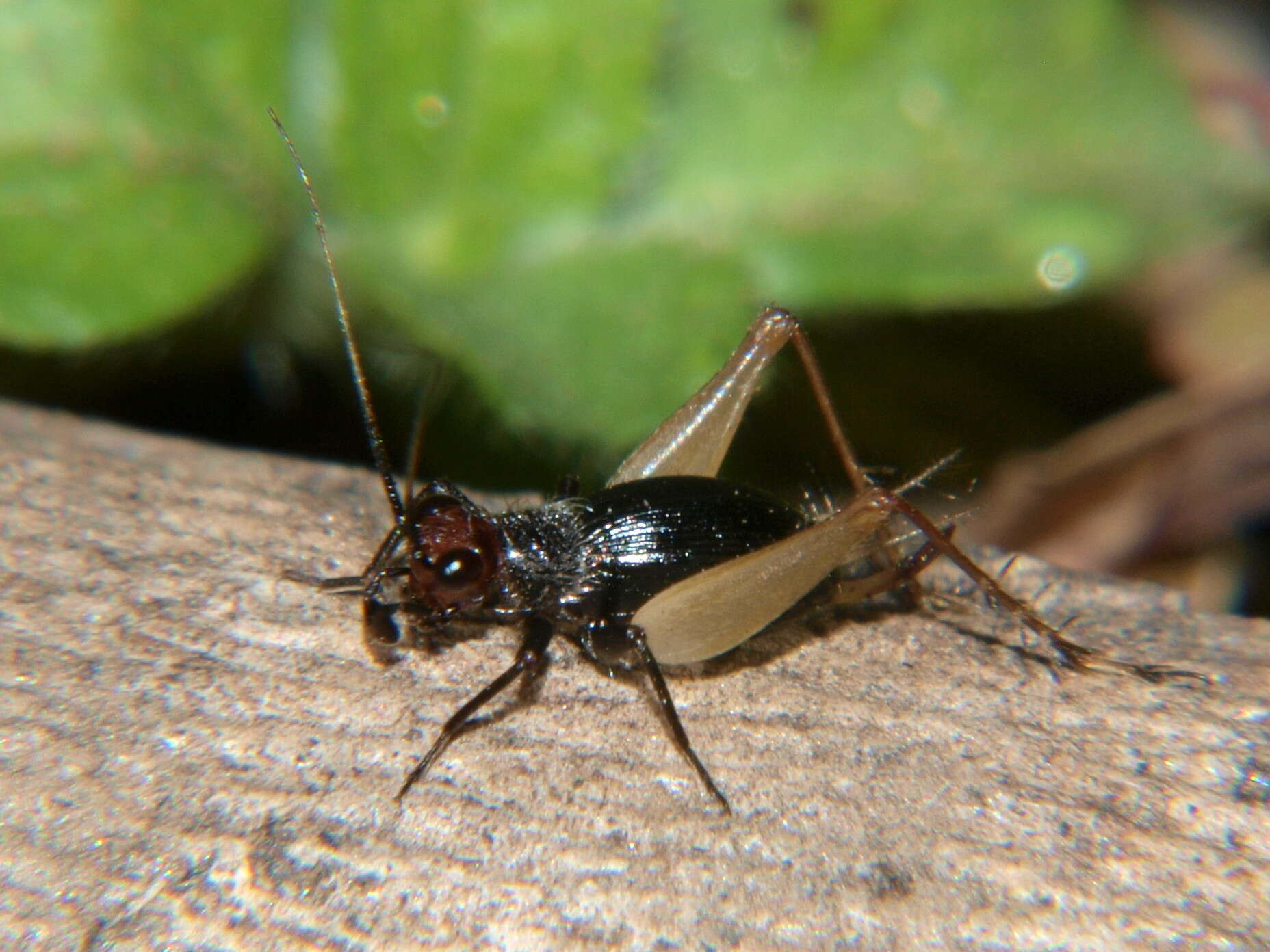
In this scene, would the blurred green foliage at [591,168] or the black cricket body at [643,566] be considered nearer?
the black cricket body at [643,566]

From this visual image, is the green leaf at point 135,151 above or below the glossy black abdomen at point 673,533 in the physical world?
above

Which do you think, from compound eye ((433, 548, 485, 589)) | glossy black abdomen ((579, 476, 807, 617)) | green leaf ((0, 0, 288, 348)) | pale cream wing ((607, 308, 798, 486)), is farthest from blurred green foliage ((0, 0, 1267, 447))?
compound eye ((433, 548, 485, 589))

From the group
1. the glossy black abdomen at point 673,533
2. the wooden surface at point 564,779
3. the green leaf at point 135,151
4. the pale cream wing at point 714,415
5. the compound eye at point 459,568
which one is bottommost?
the wooden surface at point 564,779

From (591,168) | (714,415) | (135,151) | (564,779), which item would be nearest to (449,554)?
(564,779)

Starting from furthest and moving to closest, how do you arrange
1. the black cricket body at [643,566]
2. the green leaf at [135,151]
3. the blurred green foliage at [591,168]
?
the blurred green foliage at [591,168] → the green leaf at [135,151] → the black cricket body at [643,566]

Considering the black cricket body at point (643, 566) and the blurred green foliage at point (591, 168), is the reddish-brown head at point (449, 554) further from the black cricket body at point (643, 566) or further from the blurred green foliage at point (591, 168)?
the blurred green foliage at point (591, 168)

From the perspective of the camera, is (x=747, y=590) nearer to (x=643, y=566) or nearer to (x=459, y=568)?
(x=643, y=566)

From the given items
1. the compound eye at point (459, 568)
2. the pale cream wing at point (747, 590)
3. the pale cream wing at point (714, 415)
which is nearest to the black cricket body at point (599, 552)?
the compound eye at point (459, 568)

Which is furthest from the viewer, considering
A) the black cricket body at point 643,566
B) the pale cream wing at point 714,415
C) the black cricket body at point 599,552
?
the pale cream wing at point 714,415
